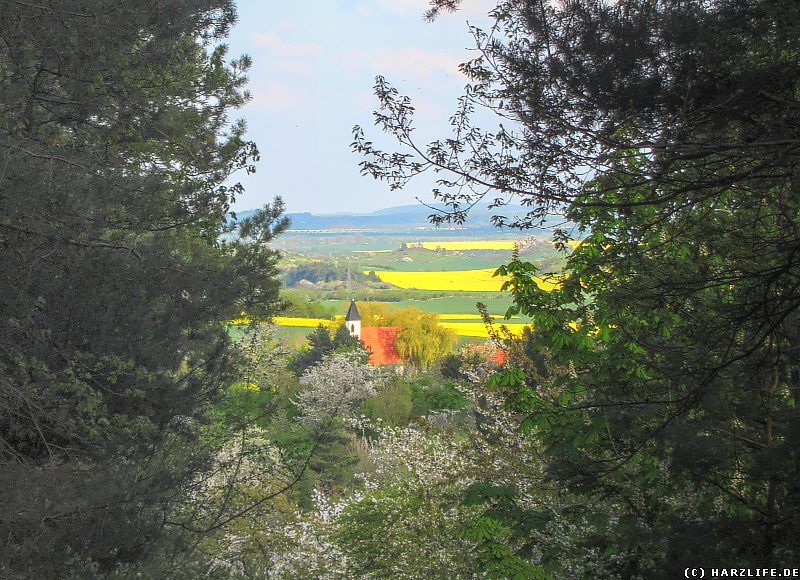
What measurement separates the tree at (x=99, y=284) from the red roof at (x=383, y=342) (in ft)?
133

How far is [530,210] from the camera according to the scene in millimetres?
4504

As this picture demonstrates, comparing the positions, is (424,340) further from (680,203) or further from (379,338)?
(680,203)

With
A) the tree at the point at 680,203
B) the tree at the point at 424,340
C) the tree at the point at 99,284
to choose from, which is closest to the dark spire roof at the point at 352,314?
the tree at the point at 424,340

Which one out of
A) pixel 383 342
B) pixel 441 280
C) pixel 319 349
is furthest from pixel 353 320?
pixel 441 280

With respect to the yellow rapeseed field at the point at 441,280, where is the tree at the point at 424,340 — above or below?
below

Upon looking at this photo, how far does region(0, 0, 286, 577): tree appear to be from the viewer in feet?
16.0

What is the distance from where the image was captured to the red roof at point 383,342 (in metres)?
49.0

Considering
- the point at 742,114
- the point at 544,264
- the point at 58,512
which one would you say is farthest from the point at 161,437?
the point at 742,114

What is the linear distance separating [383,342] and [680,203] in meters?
46.2

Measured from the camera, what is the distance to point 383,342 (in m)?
50.7

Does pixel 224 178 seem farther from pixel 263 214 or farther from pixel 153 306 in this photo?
pixel 153 306

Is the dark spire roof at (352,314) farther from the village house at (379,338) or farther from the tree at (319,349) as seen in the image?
the tree at (319,349)

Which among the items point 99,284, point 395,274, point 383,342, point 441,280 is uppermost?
point 99,284

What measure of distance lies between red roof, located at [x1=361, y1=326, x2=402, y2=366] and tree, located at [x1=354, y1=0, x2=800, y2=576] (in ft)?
140
